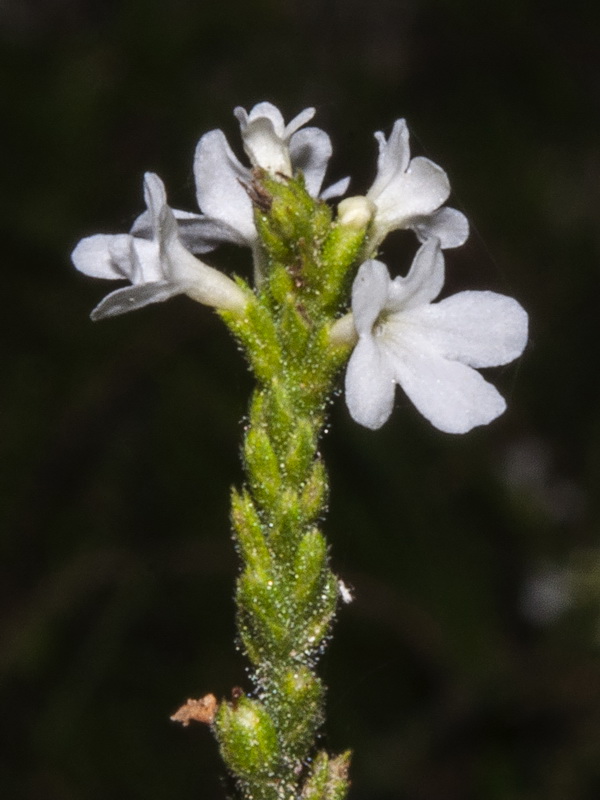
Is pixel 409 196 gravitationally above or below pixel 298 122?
below

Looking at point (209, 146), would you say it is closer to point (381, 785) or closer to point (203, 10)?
point (381, 785)

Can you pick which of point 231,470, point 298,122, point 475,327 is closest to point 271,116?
point 298,122

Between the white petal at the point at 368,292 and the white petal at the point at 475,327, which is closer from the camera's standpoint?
the white petal at the point at 368,292

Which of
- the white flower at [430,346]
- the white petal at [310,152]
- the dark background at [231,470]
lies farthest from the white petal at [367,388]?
the dark background at [231,470]

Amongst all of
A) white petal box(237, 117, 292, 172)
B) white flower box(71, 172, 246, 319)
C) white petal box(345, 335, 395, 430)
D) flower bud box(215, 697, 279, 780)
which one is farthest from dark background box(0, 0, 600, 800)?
flower bud box(215, 697, 279, 780)

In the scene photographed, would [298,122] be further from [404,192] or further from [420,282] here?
[420,282]

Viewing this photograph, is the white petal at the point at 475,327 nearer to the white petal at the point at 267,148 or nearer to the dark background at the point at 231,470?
the white petal at the point at 267,148
